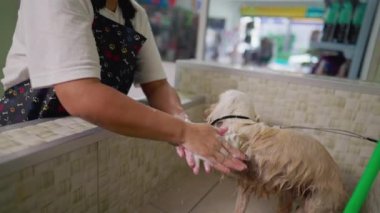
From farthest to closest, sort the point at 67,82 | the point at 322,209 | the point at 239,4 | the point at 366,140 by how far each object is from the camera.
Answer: the point at 239,4 → the point at 366,140 → the point at 322,209 → the point at 67,82

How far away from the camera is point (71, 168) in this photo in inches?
22.9

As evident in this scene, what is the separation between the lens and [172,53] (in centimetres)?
235

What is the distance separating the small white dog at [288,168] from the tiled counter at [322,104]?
32 cm

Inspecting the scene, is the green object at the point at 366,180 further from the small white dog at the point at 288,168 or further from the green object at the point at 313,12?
the green object at the point at 313,12

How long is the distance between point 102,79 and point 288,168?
51 cm

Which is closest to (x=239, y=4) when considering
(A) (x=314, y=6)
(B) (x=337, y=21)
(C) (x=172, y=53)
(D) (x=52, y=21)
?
(A) (x=314, y=6)

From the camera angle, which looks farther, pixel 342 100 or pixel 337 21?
pixel 337 21

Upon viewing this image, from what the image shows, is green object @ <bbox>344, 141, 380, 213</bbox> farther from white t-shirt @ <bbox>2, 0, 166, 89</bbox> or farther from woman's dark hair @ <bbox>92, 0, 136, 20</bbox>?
woman's dark hair @ <bbox>92, 0, 136, 20</bbox>

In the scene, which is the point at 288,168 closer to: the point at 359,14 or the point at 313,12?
the point at 359,14

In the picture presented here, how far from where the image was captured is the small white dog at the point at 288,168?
607mm

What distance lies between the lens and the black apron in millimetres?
636

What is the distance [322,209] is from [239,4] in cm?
266

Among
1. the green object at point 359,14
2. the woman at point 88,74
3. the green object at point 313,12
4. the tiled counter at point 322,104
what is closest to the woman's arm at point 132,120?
the woman at point 88,74

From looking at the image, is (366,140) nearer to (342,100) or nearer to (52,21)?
(342,100)
